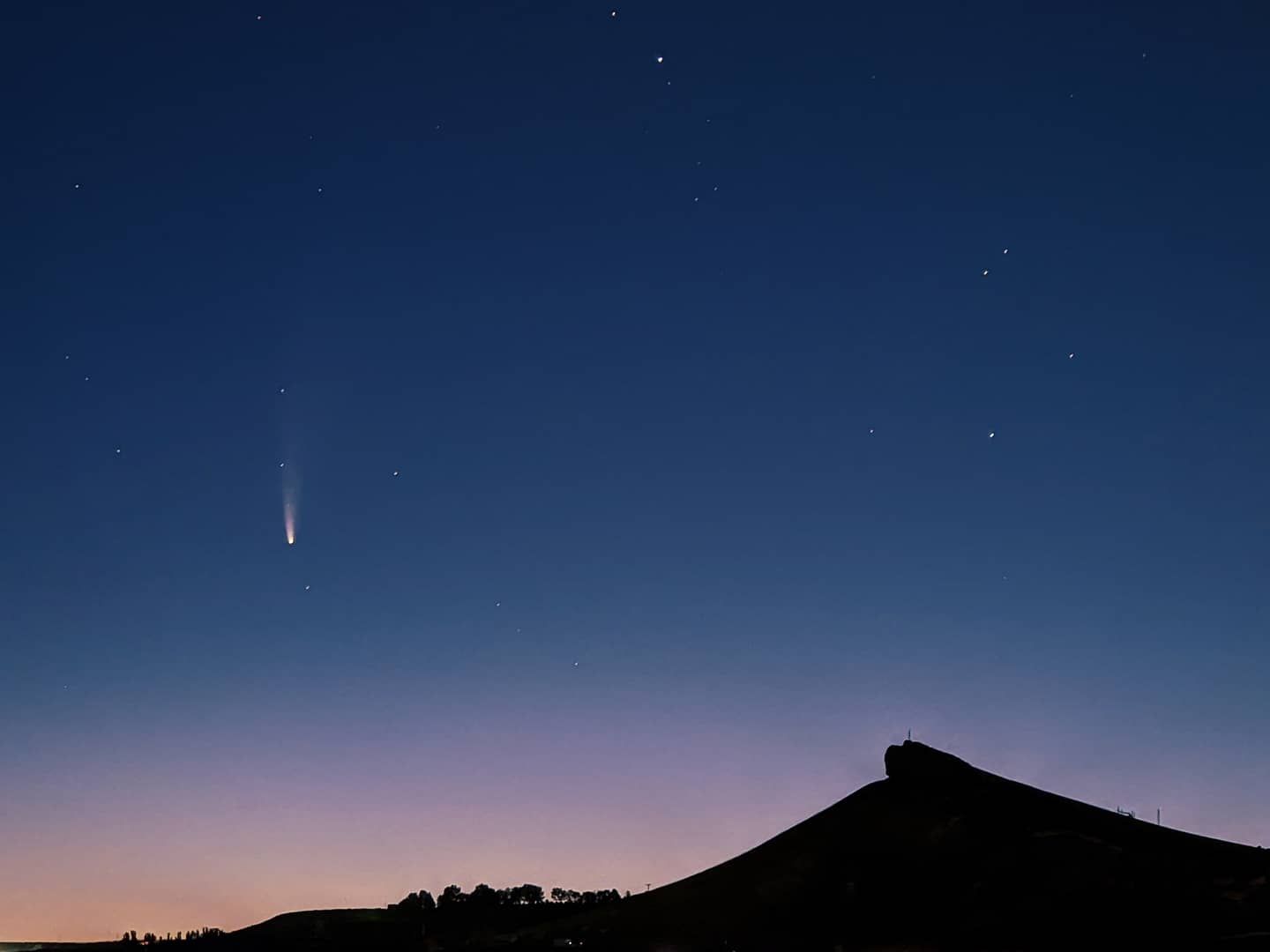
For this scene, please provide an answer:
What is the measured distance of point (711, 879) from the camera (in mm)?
148750

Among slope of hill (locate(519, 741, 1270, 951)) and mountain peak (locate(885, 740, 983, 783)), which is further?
mountain peak (locate(885, 740, 983, 783))

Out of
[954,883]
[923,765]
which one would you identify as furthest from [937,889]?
[923,765]

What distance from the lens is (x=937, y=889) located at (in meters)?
124

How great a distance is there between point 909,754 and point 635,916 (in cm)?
4239

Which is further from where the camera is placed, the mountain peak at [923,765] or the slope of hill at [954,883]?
the mountain peak at [923,765]

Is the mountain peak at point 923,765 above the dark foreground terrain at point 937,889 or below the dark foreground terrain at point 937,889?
above

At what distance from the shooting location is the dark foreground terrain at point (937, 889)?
329 feet

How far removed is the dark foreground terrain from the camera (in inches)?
3947

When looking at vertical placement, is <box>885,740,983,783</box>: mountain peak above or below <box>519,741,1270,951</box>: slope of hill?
above

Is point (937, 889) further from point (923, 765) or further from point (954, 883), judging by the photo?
point (923, 765)

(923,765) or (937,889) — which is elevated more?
(923,765)

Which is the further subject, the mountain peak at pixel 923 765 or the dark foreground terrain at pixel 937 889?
the mountain peak at pixel 923 765

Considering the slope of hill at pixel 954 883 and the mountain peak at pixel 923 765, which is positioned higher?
the mountain peak at pixel 923 765

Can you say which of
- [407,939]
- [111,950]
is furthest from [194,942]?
[407,939]
